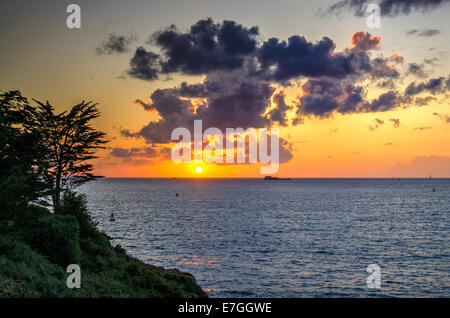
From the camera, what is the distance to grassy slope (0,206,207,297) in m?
13.8

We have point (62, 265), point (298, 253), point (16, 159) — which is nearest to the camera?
point (62, 265)

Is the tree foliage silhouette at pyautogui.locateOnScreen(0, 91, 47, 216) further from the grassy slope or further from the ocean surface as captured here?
the ocean surface

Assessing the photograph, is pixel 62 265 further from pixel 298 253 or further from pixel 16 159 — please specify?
pixel 298 253

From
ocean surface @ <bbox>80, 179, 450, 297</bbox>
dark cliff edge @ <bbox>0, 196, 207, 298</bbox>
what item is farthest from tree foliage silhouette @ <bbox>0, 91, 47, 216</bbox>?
ocean surface @ <bbox>80, 179, 450, 297</bbox>

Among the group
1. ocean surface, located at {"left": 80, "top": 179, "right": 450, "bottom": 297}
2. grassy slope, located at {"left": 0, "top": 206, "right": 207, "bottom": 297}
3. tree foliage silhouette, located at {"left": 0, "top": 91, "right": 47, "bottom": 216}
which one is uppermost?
tree foliage silhouette, located at {"left": 0, "top": 91, "right": 47, "bottom": 216}

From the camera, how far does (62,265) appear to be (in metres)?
18.5

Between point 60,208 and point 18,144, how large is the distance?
6489mm

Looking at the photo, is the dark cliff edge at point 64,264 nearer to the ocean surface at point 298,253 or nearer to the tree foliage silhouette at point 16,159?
the tree foliage silhouette at point 16,159

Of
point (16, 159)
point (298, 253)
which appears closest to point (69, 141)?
point (16, 159)

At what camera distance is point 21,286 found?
42.1 feet

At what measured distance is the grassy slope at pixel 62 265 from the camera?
13.8 meters

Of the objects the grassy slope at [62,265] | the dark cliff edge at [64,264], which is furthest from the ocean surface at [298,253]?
the grassy slope at [62,265]
